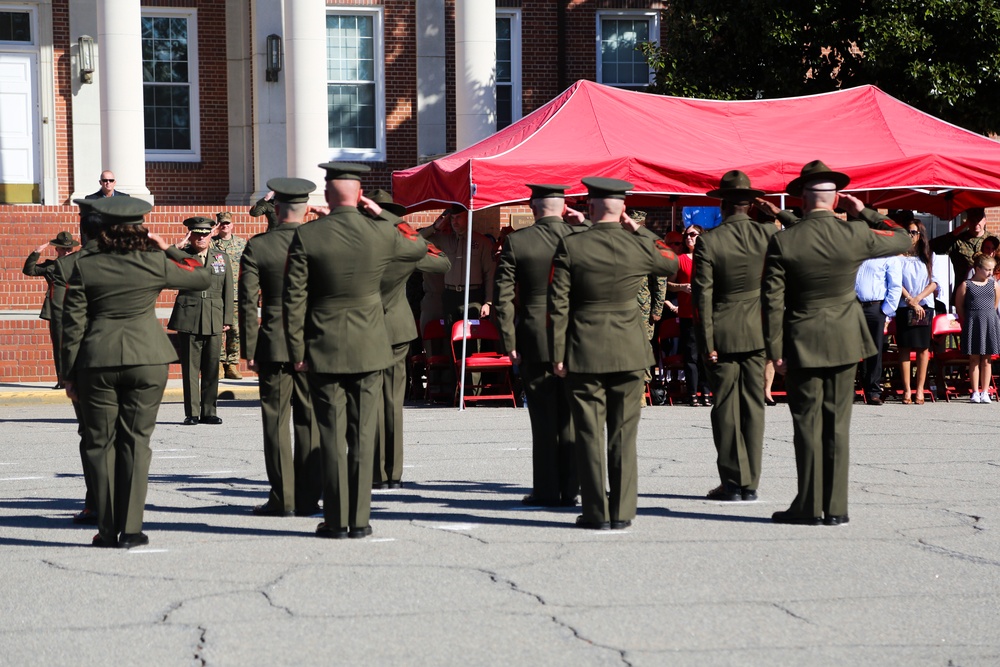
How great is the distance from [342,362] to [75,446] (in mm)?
5381

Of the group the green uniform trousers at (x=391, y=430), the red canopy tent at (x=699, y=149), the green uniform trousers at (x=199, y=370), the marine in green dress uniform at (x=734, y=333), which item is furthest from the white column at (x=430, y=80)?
the marine in green dress uniform at (x=734, y=333)

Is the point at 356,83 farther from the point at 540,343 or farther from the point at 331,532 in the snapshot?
the point at 331,532

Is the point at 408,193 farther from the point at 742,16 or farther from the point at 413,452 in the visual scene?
the point at 742,16

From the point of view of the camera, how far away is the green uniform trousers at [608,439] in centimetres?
809

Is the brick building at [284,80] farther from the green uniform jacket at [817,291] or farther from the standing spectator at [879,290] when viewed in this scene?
the green uniform jacket at [817,291]

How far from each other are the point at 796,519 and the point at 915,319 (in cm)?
814

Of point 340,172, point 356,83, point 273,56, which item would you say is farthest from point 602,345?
point 356,83

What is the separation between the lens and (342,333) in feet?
25.8

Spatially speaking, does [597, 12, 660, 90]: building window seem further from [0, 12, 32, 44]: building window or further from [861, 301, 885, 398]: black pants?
[861, 301, 885, 398]: black pants

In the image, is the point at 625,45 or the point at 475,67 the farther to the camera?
the point at 625,45

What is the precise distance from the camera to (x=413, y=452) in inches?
464

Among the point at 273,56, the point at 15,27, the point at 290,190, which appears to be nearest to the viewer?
the point at 290,190

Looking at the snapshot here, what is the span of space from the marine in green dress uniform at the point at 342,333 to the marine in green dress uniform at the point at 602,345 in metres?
1.00

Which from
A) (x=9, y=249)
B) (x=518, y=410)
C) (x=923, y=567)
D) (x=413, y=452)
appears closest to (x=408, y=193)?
(x=518, y=410)
